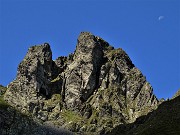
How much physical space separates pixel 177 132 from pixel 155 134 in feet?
55.9

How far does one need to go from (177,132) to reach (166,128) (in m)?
17.5

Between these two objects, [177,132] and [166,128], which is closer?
[177,132]

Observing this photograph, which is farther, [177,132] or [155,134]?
[155,134]

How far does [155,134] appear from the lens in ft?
647

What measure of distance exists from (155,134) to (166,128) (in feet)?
22.0

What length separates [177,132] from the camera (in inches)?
7175

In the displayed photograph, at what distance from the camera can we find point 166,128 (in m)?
200
